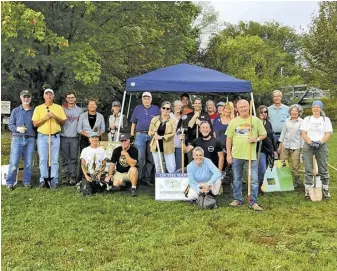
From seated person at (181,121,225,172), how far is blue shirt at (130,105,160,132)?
1.17m

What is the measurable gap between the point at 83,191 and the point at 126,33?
6.07 m

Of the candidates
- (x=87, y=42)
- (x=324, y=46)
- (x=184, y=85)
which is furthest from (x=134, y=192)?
(x=324, y=46)

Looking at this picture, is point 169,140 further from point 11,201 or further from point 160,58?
point 160,58

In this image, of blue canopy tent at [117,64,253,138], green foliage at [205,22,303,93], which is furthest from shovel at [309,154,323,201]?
green foliage at [205,22,303,93]

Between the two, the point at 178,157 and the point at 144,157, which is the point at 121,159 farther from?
the point at 178,157

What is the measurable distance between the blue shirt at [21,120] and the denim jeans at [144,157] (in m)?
1.82

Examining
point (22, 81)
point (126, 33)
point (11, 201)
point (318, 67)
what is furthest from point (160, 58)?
point (318, 67)

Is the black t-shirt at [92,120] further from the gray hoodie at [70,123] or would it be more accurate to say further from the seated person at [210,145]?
the seated person at [210,145]

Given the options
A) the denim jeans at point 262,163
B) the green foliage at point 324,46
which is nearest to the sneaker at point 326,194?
the denim jeans at point 262,163

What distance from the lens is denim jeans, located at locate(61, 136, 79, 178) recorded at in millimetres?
7801

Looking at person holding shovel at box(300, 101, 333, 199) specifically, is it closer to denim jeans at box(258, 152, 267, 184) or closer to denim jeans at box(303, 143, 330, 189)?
denim jeans at box(303, 143, 330, 189)

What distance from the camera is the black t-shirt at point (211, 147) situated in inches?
268

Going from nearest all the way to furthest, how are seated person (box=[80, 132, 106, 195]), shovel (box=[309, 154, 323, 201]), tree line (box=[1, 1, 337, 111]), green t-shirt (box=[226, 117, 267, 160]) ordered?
green t-shirt (box=[226, 117, 267, 160]), shovel (box=[309, 154, 323, 201]), seated person (box=[80, 132, 106, 195]), tree line (box=[1, 1, 337, 111])

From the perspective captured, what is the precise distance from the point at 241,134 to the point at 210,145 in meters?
0.73
